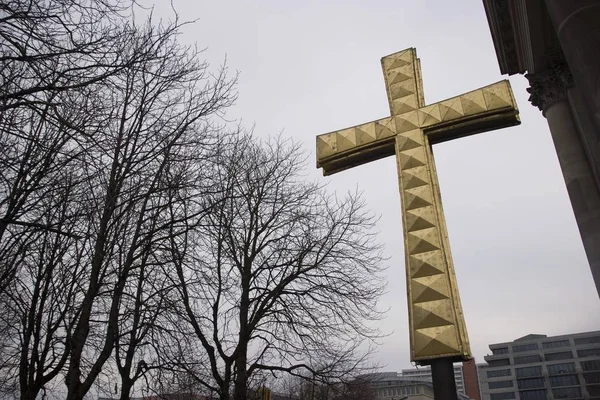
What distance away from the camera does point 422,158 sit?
12164mm

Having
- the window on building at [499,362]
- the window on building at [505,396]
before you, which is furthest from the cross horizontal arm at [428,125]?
the window on building at [499,362]

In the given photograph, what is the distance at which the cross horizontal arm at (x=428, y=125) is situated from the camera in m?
12.1

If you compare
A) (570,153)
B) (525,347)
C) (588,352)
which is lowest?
(570,153)

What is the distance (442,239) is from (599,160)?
3.46m

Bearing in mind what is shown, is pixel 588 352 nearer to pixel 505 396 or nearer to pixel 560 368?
pixel 560 368

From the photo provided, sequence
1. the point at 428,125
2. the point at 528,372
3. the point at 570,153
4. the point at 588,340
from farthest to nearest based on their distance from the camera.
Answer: the point at 528,372 < the point at 588,340 < the point at 428,125 < the point at 570,153

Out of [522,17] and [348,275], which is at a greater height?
[522,17]

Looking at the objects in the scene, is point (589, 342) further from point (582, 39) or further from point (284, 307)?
point (582, 39)

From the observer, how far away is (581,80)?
482cm

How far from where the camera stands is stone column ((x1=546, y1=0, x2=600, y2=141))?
15.2ft

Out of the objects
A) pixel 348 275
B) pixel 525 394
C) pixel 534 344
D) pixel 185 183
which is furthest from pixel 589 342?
pixel 185 183

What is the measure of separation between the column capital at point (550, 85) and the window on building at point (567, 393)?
259 feet

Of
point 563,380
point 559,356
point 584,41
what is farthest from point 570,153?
point 559,356

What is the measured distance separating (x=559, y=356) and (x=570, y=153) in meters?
81.1
